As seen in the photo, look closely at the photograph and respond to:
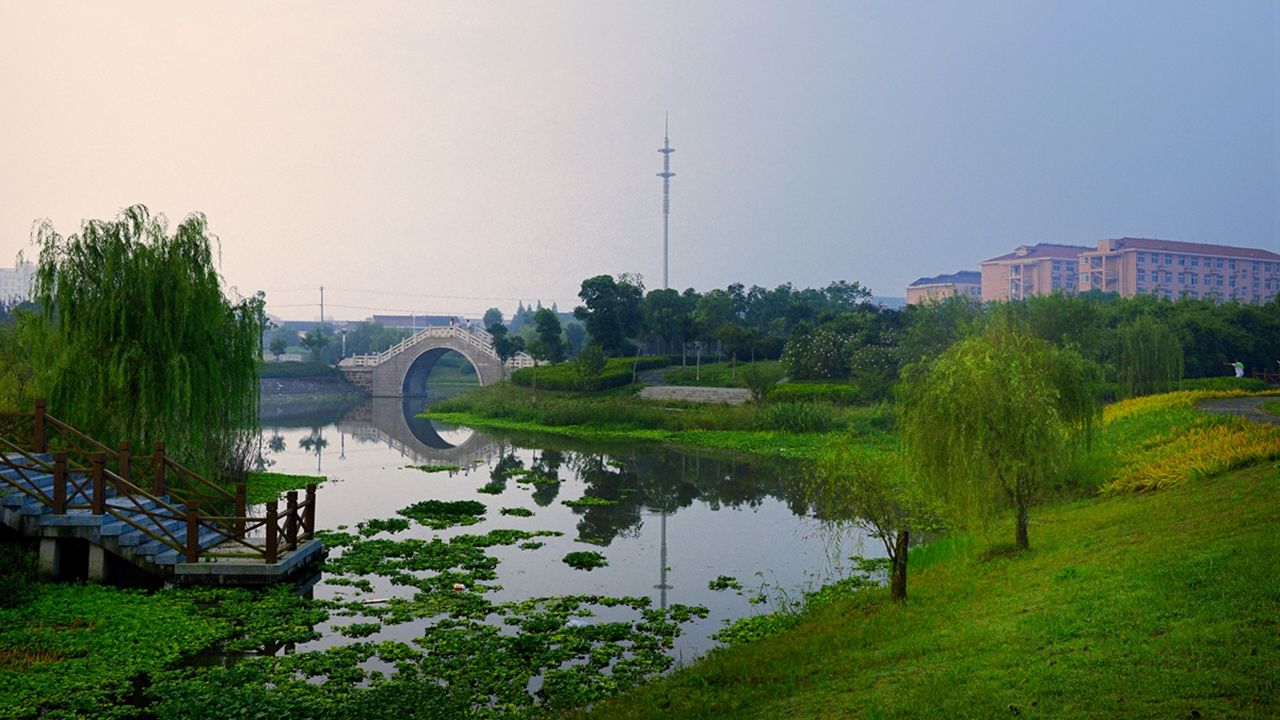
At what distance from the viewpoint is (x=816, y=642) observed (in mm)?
8125

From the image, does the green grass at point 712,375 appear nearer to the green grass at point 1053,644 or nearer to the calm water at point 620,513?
the calm water at point 620,513

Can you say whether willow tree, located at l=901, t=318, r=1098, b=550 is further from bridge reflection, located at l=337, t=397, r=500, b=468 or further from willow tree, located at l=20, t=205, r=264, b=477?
bridge reflection, located at l=337, t=397, r=500, b=468

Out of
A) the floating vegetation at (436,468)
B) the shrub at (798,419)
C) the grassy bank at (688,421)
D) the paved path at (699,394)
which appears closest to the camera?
the floating vegetation at (436,468)

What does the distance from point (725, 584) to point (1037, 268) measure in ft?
257

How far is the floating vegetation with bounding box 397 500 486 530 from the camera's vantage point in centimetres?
1628

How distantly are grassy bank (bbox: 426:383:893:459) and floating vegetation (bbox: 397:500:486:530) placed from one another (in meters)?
10.3

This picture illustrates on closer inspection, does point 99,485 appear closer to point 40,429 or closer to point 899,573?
point 40,429

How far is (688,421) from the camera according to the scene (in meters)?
32.5

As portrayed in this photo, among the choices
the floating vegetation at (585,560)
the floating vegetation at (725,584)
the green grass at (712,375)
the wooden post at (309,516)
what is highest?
the green grass at (712,375)

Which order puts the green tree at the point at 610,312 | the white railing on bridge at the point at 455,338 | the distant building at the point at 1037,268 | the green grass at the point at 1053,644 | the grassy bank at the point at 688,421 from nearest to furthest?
the green grass at the point at 1053,644, the grassy bank at the point at 688,421, the green tree at the point at 610,312, the white railing on bridge at the point at 455,338, the distant building at the point at 1037,268

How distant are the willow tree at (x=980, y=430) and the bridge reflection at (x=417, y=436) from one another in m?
17.2

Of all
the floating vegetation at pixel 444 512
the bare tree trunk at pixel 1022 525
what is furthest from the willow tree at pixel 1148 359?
the floating vegetation at pixel 444 512

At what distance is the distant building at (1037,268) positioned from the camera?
8006cm

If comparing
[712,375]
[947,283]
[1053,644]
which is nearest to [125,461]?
[1053,644]
